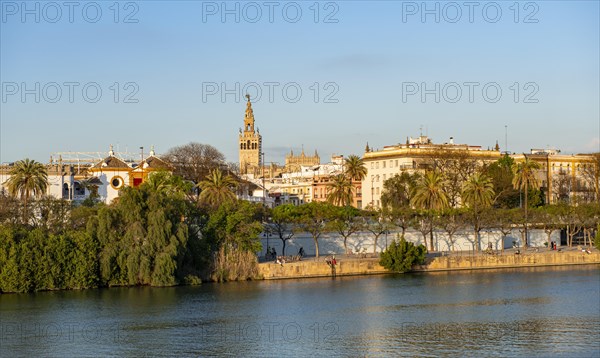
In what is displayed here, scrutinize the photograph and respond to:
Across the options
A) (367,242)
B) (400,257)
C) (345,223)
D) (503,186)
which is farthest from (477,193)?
(400,257)

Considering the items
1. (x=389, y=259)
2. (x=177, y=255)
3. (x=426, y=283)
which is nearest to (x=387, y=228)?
(x=389, y=259)

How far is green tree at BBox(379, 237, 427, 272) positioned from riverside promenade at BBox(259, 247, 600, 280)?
82 centimetres

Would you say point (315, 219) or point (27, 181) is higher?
point (27, 181)

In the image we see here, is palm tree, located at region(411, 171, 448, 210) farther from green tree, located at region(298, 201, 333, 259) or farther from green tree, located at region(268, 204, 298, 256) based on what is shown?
green tree, located at region(268, 204, 298, 256)

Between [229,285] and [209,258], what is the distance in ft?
10.6

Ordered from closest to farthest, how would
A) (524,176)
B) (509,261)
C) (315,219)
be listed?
(315,219)
(509,261)
(524,176)

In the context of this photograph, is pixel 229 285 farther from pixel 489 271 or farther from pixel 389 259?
pixel 489 271

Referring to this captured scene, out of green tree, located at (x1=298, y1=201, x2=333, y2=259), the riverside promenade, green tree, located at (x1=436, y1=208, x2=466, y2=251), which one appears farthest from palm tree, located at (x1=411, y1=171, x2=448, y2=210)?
green tree, located at (x1=298, y1=201, x2=333, y2=259)

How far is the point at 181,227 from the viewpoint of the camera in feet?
218

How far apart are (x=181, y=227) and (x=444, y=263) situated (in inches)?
757

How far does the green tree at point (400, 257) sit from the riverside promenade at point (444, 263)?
816mm

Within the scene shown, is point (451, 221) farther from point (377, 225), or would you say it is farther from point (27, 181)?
point (27, 181)

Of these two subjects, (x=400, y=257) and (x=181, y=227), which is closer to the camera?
(x=181, y=227)

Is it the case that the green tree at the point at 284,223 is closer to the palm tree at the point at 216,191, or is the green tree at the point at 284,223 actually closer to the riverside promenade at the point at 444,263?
the riverside promenade at the point at 444,263
